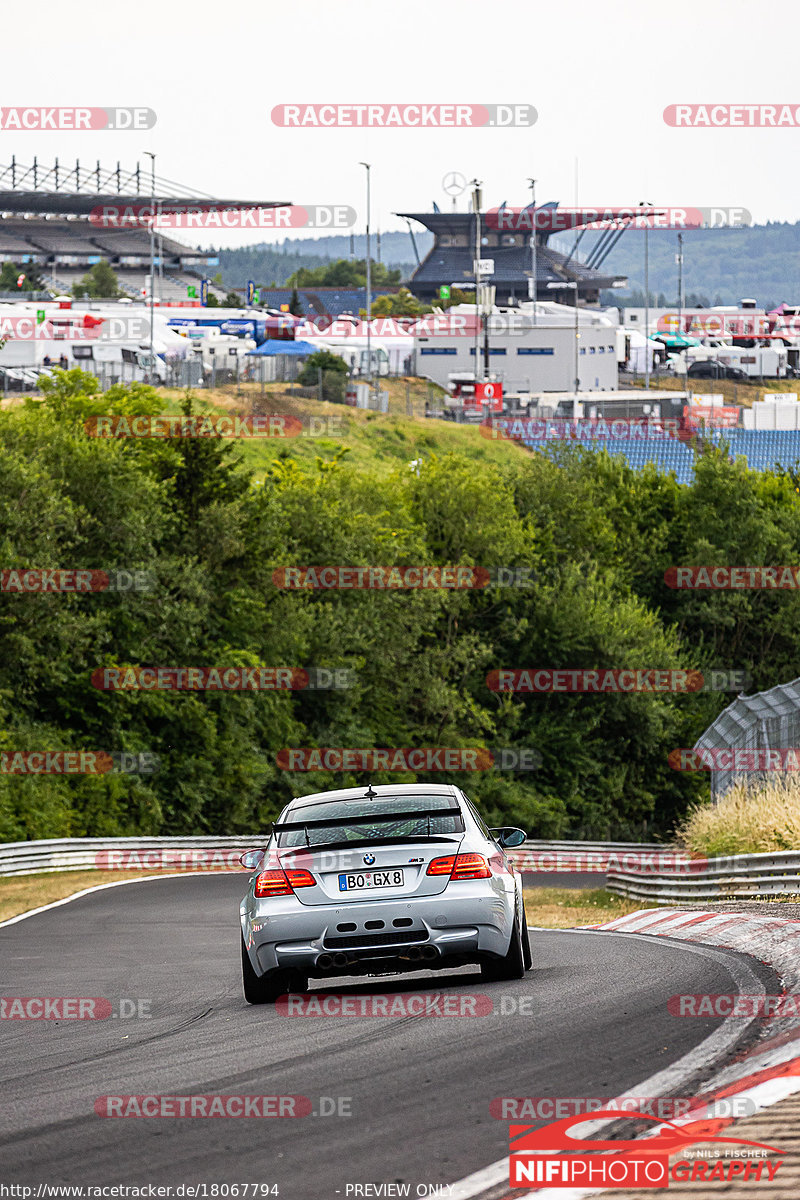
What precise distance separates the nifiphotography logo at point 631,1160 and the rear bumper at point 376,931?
3463 millimetres

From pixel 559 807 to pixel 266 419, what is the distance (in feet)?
92.5

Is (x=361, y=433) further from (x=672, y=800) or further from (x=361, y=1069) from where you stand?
(x=361, y=1069)

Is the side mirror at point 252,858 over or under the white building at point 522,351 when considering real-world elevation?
under

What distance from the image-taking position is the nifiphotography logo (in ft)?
15.9

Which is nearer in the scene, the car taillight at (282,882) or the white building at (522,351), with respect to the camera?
the car taillight at (282,882)

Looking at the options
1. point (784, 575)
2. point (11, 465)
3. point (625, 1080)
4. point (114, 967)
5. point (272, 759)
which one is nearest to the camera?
point (625, 1080)

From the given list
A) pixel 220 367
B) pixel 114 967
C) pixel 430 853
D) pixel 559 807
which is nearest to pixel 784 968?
pixel 430 853

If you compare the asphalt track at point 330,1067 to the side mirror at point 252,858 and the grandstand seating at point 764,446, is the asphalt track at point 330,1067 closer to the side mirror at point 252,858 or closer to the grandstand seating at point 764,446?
the side mirror at point 252,858

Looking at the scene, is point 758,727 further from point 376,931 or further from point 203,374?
point 203,374

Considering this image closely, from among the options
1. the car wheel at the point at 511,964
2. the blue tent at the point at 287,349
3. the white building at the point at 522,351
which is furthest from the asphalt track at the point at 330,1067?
the white building at the point at 522,351

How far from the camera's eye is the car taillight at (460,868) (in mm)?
9188

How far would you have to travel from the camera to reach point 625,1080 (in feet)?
21.0

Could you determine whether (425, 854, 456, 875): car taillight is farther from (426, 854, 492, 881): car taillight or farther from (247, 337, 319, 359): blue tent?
(247, 337, 319, 359): blue tent

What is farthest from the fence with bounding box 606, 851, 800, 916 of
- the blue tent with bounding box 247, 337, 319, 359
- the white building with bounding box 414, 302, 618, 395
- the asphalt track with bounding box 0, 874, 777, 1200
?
the white building with bounding box 414, 302, 618, 395
